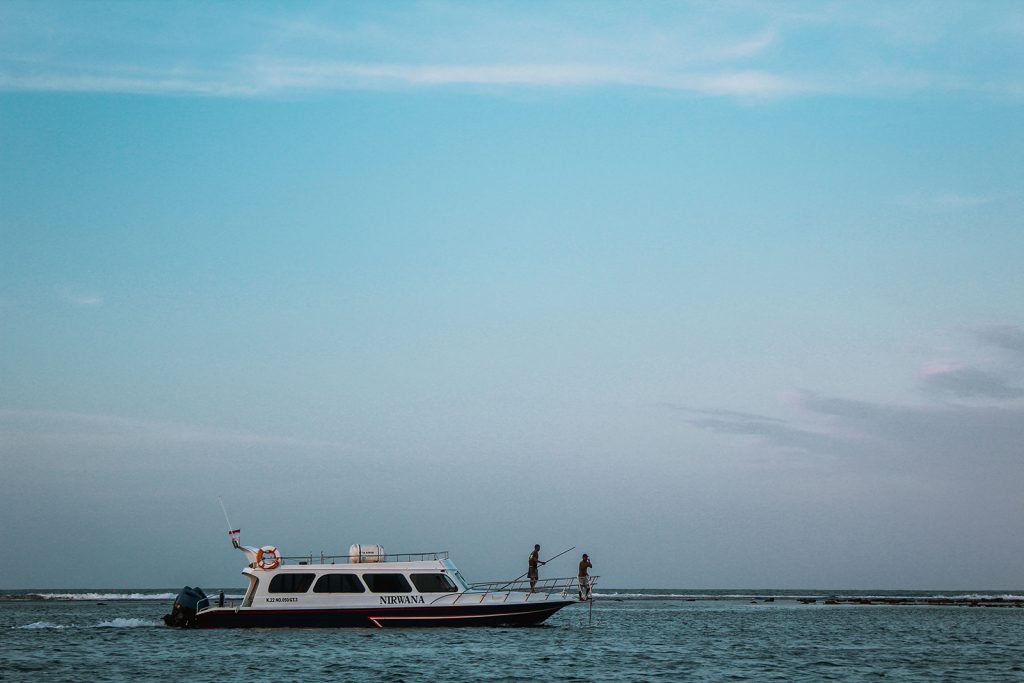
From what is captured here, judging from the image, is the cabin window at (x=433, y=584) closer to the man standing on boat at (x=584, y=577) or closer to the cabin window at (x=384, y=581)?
the cabin window at (x=384, y=581)

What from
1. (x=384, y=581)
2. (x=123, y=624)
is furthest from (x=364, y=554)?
(x=123, y=624)

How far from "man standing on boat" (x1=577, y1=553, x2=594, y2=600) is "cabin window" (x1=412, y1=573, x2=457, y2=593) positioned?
539 cm

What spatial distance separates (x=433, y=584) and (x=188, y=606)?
11.1 m

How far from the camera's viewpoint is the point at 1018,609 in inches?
3494

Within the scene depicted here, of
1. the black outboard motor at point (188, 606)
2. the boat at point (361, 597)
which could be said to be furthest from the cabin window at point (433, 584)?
the black outboard motor at point (188, 606)

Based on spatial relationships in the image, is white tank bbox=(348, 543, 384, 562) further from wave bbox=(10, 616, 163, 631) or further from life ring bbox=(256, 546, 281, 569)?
wave bbox=(10, 616, 163, 631)

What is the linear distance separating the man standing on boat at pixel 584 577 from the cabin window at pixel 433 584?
17.7ft

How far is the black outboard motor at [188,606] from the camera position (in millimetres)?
45719

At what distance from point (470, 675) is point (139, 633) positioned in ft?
80.6

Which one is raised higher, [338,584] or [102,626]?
[338,584]

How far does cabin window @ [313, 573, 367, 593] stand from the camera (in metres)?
42.7

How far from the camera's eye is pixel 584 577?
4438 cm

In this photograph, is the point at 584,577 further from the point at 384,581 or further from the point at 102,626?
the point at 102,626

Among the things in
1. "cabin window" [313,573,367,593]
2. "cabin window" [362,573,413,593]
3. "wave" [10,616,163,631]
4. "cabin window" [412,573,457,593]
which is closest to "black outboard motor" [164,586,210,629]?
"cabin window" [313,573,367,593]
